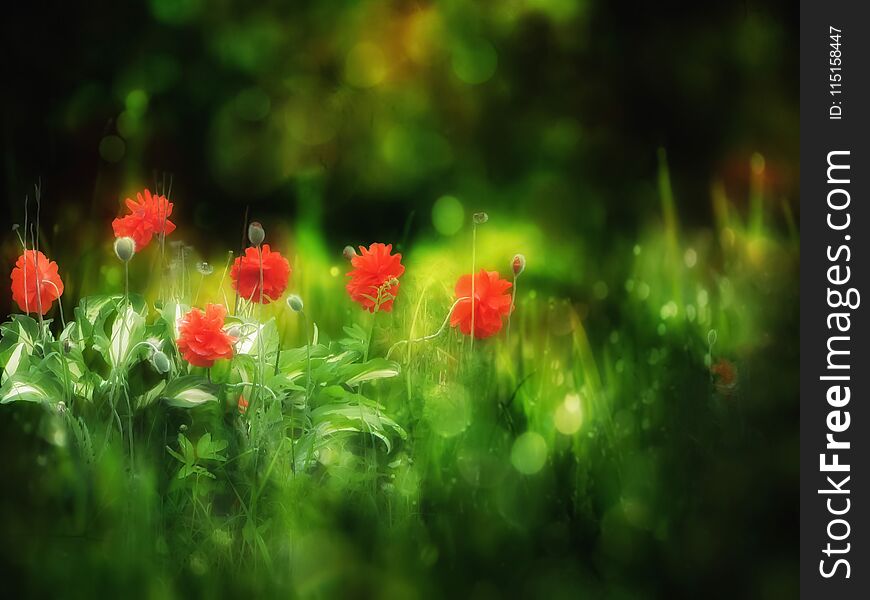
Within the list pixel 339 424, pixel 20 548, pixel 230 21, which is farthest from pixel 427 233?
pixel 20 548

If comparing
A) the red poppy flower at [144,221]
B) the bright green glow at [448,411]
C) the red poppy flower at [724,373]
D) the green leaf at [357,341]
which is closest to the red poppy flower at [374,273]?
the green leaf at [357,341]

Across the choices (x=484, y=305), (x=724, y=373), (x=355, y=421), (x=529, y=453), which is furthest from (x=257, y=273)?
(x=724, y=373)

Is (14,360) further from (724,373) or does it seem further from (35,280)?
(724,373)

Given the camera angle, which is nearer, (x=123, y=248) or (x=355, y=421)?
(x=123, y=248)

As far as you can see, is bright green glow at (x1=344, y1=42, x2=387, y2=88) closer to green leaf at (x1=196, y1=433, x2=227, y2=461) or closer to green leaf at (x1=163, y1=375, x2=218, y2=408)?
green leaf at (x1=163, y1=375, x2=218, y2=408)

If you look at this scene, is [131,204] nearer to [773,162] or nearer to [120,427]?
[120,427]
